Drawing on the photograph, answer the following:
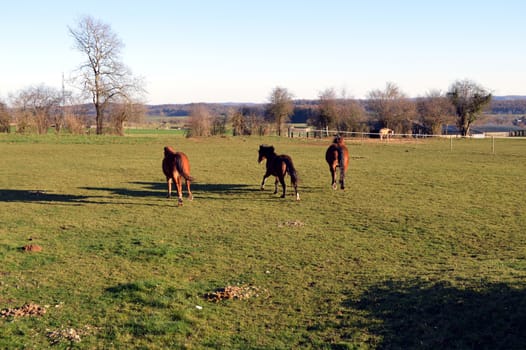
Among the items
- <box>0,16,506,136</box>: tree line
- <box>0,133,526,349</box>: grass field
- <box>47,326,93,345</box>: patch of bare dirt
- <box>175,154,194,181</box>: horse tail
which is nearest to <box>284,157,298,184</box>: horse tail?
<box>0,133,526,349</box>: grass field

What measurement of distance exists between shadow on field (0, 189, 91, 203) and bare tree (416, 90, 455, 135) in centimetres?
5601

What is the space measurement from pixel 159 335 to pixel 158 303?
943mm

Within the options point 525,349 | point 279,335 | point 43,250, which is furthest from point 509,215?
point 43,250

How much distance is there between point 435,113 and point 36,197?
58.1 meters

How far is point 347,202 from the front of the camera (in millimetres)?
14039

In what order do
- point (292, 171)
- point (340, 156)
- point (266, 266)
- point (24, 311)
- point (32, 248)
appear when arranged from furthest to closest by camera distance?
1. point (340, 156)
2. point (292, 171)
3. point (32, 248)
4. point (266, 266)
5. point (24, 311)

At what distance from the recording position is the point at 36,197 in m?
14.6

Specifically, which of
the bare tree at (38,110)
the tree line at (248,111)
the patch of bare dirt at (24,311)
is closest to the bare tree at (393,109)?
the tree line at (248,111)

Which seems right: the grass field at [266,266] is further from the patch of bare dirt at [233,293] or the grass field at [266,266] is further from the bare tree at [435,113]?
the bare tree at [435,113]

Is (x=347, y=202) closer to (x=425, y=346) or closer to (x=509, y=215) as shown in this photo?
(x=509, y=215)

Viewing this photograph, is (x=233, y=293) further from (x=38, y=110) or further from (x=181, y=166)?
(x=38, y=110)

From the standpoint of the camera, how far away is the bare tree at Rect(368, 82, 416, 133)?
61688mm

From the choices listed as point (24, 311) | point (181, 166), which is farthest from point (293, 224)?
point (24, 311)

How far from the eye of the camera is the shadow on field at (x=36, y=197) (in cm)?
1417
